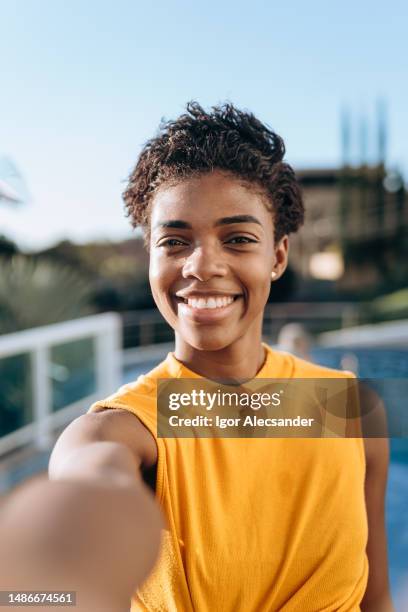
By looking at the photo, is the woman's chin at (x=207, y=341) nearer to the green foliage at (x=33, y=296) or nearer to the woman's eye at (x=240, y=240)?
the woman's eye at (x=240, y=240)

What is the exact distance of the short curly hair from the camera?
0.60m

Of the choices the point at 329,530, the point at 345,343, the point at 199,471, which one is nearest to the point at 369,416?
the point at 329,530

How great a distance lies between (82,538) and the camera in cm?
29

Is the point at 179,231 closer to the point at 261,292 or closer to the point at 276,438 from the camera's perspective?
the point at 261,292

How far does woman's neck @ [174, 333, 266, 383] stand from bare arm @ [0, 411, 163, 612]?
0.36 m

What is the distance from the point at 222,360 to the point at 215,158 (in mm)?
234

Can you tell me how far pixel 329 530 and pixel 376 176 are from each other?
1298 centimetres

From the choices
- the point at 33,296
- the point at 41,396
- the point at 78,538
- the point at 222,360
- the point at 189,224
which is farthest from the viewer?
the point at 33,296

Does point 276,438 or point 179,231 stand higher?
point 179,231

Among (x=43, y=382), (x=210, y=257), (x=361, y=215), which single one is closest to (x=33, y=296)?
(x=43, y=382)

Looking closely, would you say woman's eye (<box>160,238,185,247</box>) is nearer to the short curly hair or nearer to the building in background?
the short curly hair

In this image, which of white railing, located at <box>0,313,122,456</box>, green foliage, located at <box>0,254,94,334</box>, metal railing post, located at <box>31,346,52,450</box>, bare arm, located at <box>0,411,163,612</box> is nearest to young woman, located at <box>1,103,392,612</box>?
bare arm, located at <box>0,411,163,612</box>

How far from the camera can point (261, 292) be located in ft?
2.11

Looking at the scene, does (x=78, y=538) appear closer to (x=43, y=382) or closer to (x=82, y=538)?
(x=82, y=538)
